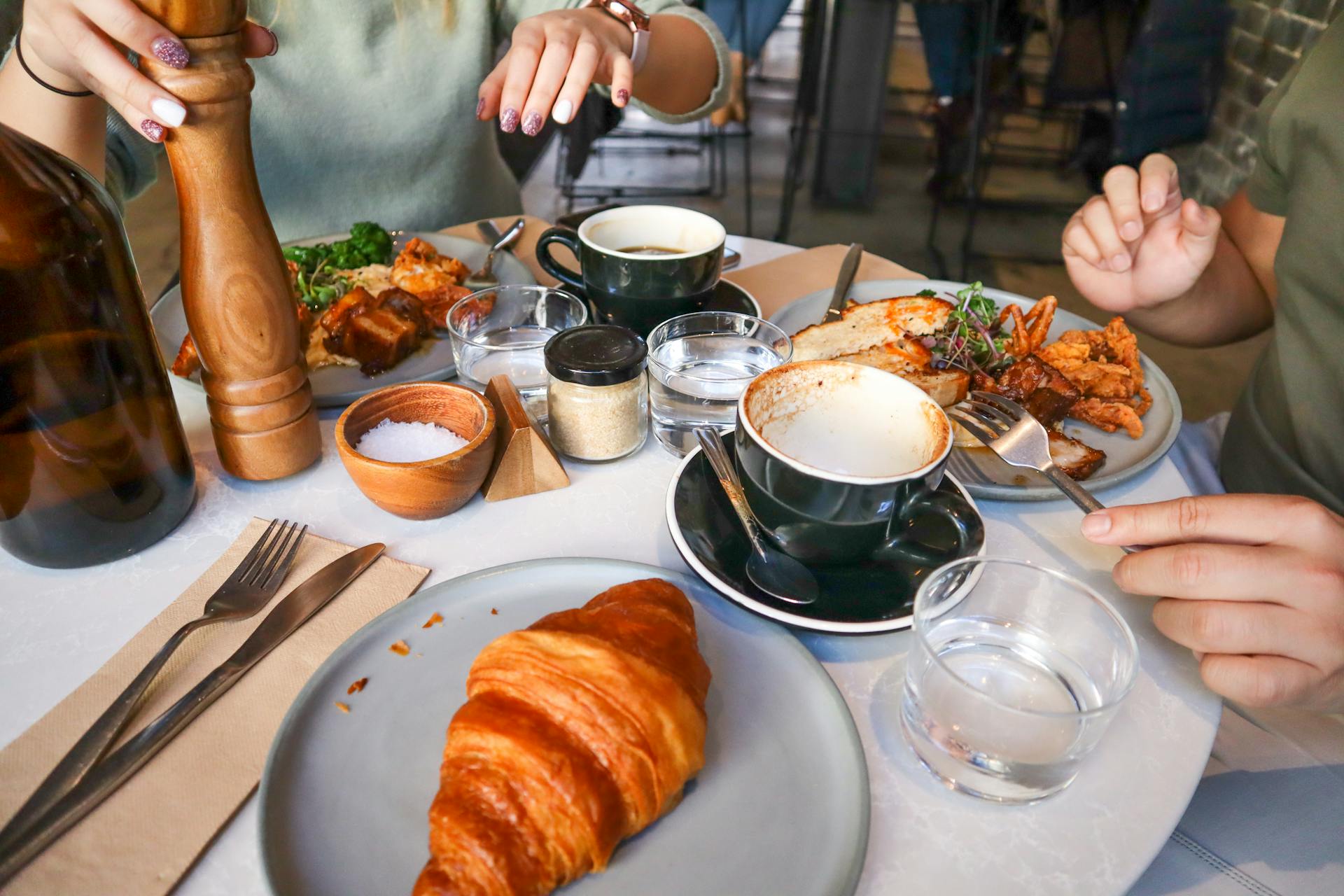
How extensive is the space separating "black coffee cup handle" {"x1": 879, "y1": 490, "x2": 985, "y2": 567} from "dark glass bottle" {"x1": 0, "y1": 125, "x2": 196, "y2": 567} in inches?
33.8

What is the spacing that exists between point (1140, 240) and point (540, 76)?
1070 millimetres

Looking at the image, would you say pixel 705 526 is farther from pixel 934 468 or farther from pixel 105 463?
pixel 105 463

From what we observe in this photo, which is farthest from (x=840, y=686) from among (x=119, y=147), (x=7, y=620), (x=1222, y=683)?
(x=119, y=147)

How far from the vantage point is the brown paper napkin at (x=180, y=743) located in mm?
657

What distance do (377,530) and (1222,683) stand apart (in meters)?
0.96

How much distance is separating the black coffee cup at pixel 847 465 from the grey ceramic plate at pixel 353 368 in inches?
23.3

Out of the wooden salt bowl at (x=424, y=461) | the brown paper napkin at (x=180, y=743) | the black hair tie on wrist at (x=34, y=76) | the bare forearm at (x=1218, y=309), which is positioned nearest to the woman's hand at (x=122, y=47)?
the black hair tie on wrist at (x=34, y=76)

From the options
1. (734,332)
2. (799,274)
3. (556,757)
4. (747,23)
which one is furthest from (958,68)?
(556,757)

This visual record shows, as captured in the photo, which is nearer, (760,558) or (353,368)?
(760,558)

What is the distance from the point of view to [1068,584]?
2.78 ft

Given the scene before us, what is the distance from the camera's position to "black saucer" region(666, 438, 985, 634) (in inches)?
33.1

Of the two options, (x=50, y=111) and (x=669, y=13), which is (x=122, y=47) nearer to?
(x=50, y=111)

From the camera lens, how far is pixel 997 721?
2.42 feet

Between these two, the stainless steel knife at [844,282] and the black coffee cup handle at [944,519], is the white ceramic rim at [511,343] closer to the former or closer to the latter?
the stainless steel knife at [844,282]
